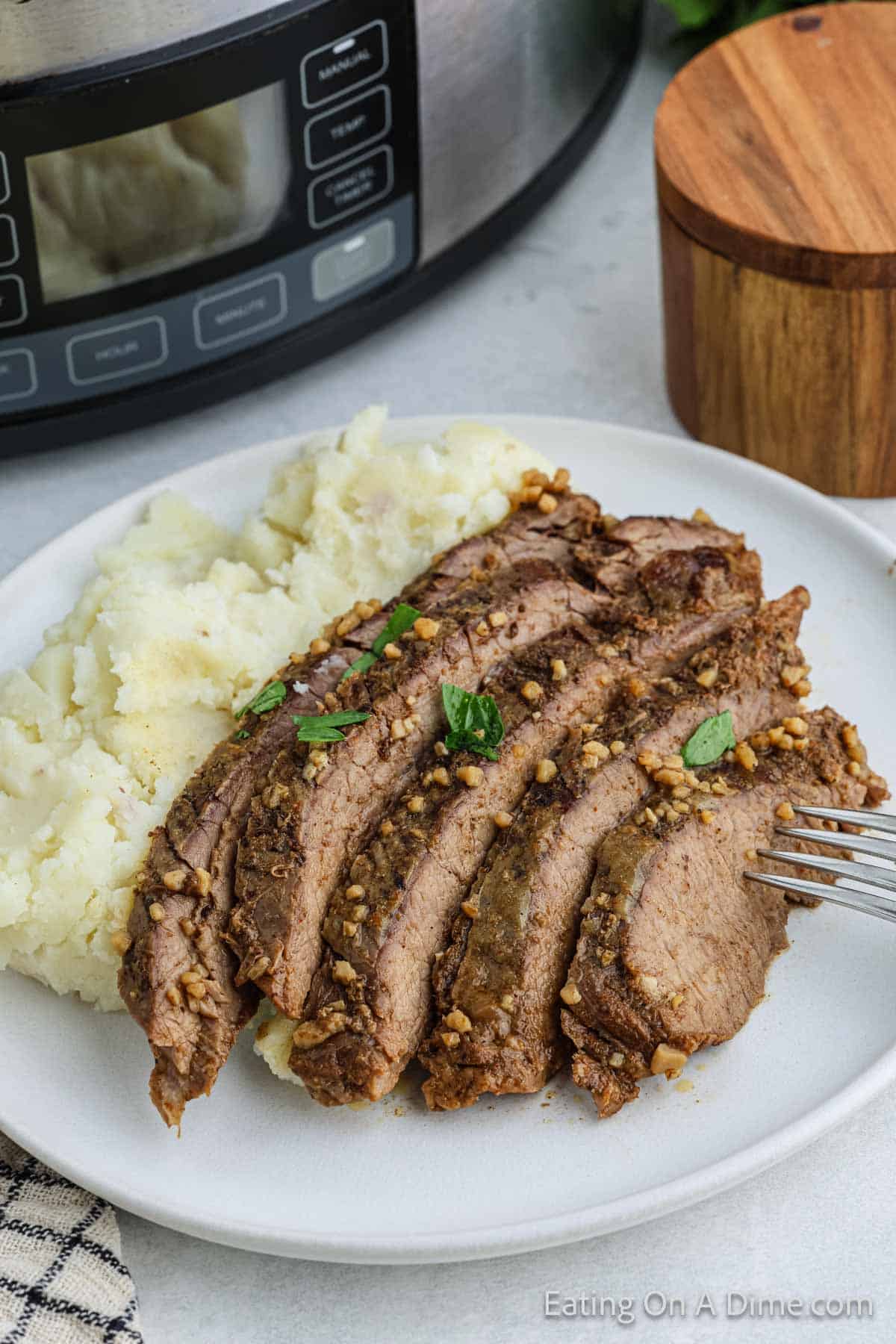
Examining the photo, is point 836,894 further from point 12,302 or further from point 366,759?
point 12,302

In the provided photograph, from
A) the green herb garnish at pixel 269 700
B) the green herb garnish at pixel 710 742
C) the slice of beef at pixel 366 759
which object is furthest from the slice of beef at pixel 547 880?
the green herb garnish at pixel 269 700

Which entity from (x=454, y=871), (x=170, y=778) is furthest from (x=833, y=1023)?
(x=170, y=778)

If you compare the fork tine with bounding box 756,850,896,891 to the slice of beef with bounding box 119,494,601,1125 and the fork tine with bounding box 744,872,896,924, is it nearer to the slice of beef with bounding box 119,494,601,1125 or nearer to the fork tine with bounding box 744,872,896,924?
the fork tine with bounding box 744,872,896,924

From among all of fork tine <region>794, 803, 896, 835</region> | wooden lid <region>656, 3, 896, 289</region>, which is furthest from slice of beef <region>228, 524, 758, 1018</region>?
wooden lid <region>656, 3, 896, 289</region>

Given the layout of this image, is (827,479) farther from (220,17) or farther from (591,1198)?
(591,1198)

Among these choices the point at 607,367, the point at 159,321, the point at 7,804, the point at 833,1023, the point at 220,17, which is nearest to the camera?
A: the point at 833,1023
